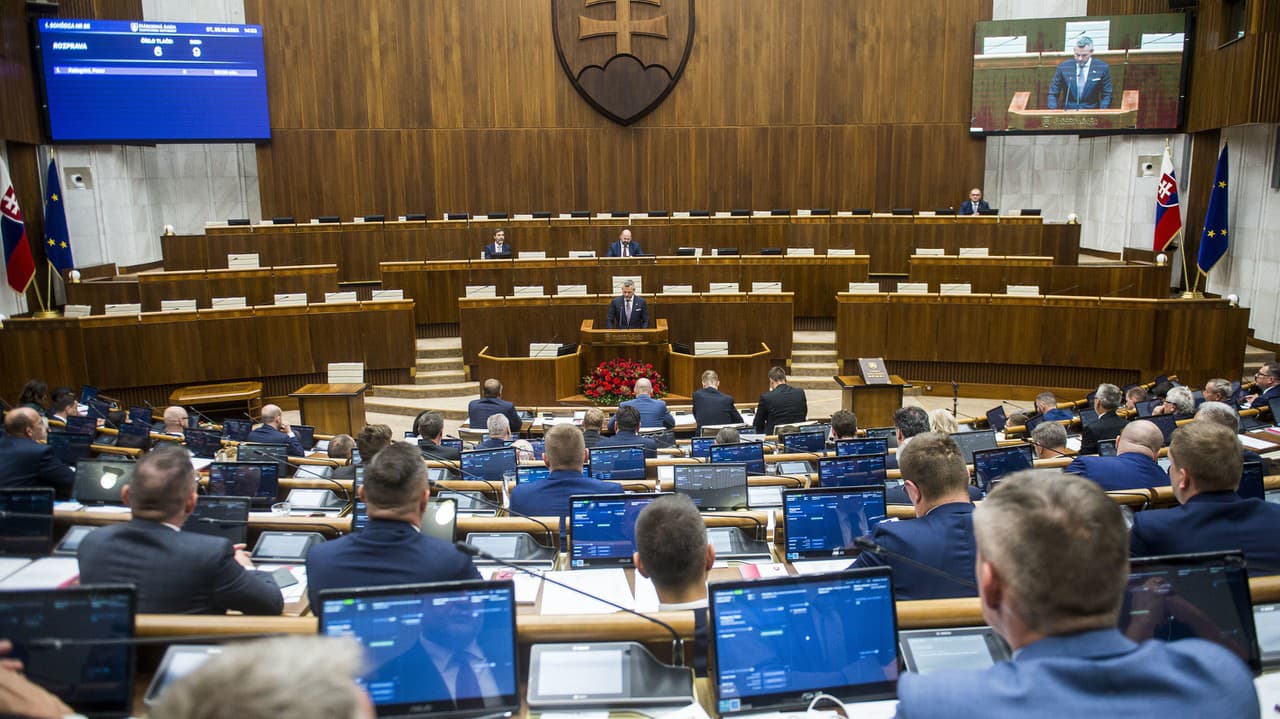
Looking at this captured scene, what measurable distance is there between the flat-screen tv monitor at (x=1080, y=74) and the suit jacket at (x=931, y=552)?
41.3 feet

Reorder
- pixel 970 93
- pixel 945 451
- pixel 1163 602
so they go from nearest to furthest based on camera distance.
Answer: pixel 1163 602
pixel 945 451
pixel 970 93

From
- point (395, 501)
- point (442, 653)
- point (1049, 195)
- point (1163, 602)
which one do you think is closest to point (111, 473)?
point (395, 501)

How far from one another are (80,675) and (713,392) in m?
6.38

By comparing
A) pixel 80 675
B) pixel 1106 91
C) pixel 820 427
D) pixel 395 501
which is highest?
pixel 1106 91

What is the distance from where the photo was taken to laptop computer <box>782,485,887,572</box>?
141 inches

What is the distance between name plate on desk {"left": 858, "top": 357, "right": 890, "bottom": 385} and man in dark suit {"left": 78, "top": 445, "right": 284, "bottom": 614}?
7.43 m

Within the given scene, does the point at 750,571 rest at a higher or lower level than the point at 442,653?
lower

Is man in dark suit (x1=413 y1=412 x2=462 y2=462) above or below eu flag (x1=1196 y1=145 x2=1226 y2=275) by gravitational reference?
below

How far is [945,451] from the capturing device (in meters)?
2.95

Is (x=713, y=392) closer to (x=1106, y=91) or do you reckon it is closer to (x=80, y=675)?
(x=80, y=675)

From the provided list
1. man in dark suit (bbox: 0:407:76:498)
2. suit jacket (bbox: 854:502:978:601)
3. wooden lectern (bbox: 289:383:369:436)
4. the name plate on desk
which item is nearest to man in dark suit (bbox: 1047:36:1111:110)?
the name plate on desk

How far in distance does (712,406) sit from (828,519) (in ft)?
14.6

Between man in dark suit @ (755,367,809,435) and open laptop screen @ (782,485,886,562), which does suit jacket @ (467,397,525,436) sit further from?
open laptop screen @ (782,485,886,562)

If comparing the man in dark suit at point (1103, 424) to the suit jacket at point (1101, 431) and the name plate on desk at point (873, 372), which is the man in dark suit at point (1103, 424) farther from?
the name plate on desk at point (873, 372)
